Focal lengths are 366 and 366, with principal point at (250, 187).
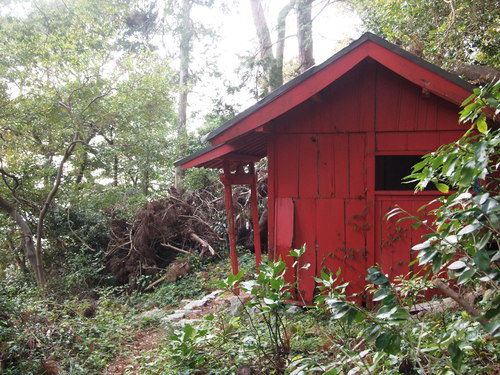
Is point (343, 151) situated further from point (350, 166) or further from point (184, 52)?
point (184, 52)

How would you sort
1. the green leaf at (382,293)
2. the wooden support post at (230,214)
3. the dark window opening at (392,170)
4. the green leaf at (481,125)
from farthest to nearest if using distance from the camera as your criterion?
1. the wooden support post at (230,214)
2. the dark window opening at (392,170)
3. the green leaf at (481,125)
4. the green leaf at (382,293)

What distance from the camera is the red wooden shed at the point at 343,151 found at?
5.48 metres

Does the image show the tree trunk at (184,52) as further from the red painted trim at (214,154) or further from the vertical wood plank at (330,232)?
the vertical wood plank at (330,232)

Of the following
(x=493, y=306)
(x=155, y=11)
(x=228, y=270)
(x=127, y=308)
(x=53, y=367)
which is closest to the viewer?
(x=493, y=306)

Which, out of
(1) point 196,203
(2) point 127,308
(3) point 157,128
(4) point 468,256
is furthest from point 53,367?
(3) point 157,128

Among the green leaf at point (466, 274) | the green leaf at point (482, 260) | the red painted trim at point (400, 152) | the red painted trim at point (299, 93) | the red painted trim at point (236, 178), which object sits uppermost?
the red painted trim at point (299, 93)

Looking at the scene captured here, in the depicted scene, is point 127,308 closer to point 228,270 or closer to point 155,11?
point 228,270

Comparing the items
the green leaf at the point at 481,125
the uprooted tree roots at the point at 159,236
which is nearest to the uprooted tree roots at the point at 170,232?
the uprooted tree roots at the point at 159,236

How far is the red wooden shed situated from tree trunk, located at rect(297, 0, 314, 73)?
11.2 metres

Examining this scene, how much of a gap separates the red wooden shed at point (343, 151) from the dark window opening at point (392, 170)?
0.05 m

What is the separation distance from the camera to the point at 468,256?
5.19ft

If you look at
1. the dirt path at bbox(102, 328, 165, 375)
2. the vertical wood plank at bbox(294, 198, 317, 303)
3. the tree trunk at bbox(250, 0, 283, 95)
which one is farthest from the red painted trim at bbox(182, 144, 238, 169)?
the tree trunk at bbox(250, 0, 283, 95)

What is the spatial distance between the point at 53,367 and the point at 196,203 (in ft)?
28.7

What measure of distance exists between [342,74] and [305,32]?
12068 millimetres
